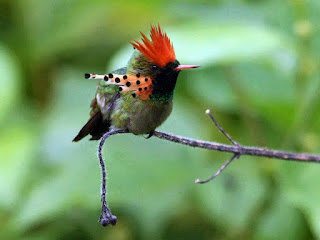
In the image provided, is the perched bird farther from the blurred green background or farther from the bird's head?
the blurred green background

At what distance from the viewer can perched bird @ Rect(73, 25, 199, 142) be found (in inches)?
42.8

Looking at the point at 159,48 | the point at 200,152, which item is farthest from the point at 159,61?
the point at 200,152

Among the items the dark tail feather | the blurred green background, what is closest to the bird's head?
the dark tail feather

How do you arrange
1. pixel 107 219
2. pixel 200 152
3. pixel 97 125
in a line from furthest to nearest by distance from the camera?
1. pixel 200 152
2. pixel 97 125
3. pixel 107 219

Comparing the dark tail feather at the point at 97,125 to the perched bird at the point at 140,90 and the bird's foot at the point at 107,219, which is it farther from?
the bird's foot at the point at 107,219

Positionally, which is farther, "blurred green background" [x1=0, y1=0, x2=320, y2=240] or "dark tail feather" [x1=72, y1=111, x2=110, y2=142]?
"blurred green background" [x1=0, y1=0, x2=320, y2=240]

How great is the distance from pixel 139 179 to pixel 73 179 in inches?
11.5

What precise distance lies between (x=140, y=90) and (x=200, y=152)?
183 centimetres

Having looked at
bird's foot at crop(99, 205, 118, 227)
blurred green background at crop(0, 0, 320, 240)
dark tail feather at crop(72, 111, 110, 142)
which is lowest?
blurred green background at crop(0, 0, 320, 240)

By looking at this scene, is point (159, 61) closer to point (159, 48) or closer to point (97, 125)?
point (159, 48)

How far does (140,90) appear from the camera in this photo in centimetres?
113

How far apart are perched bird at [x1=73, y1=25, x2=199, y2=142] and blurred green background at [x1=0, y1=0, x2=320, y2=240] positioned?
70 centimetres

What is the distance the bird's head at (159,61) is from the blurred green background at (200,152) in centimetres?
91

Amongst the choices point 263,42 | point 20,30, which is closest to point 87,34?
point 20,30
